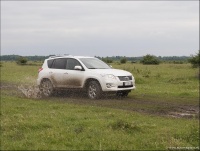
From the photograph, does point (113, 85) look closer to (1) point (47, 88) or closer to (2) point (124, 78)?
(2) point (124, 78)

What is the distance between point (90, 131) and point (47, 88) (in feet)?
27.3

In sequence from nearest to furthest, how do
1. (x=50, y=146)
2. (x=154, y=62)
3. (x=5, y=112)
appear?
(x=50, y=146), (x=5, y=112), (x=154, y=62)

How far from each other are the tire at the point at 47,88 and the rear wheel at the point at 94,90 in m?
1.98

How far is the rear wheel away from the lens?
14.6 metres

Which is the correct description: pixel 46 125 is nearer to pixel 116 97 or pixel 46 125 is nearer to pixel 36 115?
pixel 36 115

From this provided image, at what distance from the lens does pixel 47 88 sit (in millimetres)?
16156

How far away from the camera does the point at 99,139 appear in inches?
290

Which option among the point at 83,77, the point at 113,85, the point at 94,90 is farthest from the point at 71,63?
the point at 113,85

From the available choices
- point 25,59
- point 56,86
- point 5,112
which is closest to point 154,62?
point 25,59

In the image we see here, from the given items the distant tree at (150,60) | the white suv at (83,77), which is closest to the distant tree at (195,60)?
the white suv at (83,77)

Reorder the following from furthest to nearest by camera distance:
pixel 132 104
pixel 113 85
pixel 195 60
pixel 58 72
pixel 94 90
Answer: pixel 195 60 < pixel 58 72 < pixel 94 90 < pixel 113 85 < pixel 132 104

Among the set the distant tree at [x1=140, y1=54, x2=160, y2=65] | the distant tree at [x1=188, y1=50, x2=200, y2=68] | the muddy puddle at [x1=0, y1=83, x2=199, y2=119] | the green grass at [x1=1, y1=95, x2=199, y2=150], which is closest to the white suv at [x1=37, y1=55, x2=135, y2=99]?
the muddy puddle at [x1=0, y1=83, x2=199, y2=119]

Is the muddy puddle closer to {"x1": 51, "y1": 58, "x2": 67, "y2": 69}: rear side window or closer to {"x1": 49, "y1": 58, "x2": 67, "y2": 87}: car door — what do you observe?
{"x1": 49, "y1": 58, "x2": 67, "y2": 87}: car door

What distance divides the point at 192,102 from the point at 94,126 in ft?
22.2
